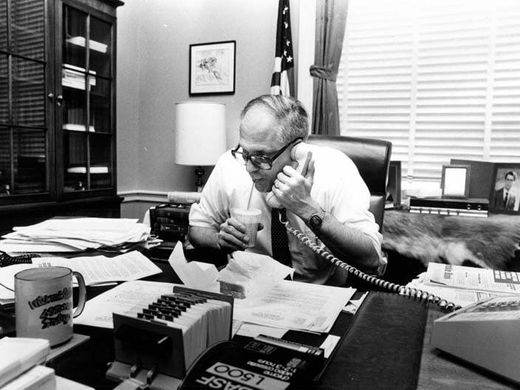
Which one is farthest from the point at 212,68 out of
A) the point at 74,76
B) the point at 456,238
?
the point at 456,238

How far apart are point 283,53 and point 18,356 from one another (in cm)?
283

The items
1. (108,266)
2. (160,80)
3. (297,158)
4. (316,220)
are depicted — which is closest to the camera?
(108,266)

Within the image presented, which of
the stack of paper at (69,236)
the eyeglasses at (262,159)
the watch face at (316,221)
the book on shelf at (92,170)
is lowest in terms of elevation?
the stack of paper at (69,236)

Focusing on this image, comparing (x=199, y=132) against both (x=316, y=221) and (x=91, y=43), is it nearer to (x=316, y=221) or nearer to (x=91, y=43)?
(x=91, y=43)

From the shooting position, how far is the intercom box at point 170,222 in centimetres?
290

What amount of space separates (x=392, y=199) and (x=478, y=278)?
1.43 metres

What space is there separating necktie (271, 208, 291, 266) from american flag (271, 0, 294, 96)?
160cm

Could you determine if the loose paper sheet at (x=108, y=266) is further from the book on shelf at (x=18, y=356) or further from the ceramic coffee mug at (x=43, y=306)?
the book on shelf at (x=18, y=356)

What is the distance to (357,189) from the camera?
163cm

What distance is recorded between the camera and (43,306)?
0.74 meters

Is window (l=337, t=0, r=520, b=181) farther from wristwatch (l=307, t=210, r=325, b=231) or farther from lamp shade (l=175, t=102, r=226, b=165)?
wristwatch (l=307, t=210, r=325, b=231)

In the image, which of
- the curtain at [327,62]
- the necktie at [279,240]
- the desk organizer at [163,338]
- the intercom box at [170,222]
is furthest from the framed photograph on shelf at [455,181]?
the desk organizer at [163,338]

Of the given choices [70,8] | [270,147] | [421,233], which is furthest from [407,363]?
[70,8]

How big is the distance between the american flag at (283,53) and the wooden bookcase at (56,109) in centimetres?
110
